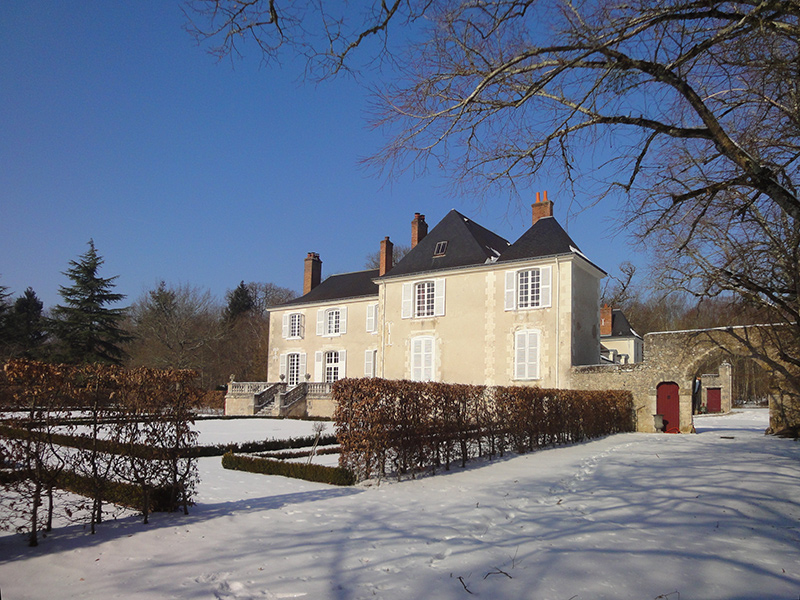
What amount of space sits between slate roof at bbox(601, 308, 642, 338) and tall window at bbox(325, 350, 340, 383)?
54.2ft

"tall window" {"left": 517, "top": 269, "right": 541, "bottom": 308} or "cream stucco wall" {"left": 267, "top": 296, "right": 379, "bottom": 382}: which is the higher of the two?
"tall window" {"left": 517, "top": 269, "right": 541, "bottom": 308}


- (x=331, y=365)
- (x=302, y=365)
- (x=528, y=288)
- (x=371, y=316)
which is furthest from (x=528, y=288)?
(x=302, y=365)

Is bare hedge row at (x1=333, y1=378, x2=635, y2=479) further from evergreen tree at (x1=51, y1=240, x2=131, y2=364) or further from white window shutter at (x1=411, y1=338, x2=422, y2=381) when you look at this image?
evergreen tree at (x1=51, y1=240, x2=131, y2=364)

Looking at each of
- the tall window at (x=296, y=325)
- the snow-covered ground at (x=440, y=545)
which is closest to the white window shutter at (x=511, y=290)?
the tall window at (x=296, y=325)

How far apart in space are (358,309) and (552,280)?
10919 millimetres

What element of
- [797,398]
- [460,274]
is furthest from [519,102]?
[460,274]

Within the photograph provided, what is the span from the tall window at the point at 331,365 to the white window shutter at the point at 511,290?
1081 cm

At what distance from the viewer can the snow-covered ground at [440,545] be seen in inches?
143

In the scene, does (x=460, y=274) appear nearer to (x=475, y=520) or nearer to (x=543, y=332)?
(x=543, y=332)

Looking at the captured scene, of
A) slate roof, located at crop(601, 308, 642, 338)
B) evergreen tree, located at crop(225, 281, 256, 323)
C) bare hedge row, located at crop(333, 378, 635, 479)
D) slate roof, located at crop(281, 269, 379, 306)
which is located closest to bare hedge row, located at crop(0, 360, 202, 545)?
bare hedge row, located at crop(333, 378, 635, 479)

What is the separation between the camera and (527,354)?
2017 cm

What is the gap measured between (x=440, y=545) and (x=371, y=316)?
74.7 ft

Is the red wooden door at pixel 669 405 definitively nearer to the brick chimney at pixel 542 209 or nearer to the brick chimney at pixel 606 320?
the brick chimney at pixel 542 209

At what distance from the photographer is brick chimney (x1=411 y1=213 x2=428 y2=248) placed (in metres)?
26.8
